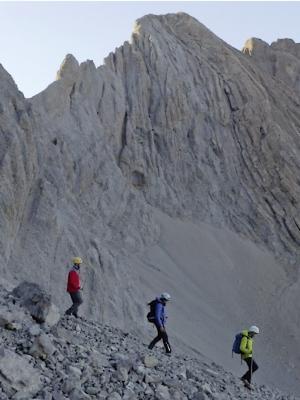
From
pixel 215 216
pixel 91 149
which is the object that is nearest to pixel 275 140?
pixel 215 216

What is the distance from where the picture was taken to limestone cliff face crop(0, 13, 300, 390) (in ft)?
84.7

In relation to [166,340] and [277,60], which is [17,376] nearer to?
[166,340]

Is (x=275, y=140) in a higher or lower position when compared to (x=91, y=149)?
higher

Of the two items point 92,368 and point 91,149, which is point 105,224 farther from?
point 92,368

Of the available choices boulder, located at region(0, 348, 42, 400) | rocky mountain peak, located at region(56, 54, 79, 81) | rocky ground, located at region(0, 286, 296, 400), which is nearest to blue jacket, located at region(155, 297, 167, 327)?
rocky ground, located at region(0, 286, 296, 400)

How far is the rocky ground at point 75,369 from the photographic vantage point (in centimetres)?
823

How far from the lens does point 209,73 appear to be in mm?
48719

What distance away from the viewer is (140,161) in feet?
133

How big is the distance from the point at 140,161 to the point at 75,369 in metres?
31.9

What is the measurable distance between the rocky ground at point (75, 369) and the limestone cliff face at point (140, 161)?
402 inches

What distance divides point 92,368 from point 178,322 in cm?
1884

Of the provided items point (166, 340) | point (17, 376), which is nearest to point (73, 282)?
point (166, 340)

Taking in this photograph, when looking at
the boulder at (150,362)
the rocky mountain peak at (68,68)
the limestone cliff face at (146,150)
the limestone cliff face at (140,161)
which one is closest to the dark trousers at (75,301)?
the boulder at (150,362)

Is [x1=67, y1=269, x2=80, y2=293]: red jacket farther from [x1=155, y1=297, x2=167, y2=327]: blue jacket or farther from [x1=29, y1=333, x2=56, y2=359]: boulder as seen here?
[x1=29, y1=333, x2=56, y2=359]: boulder
